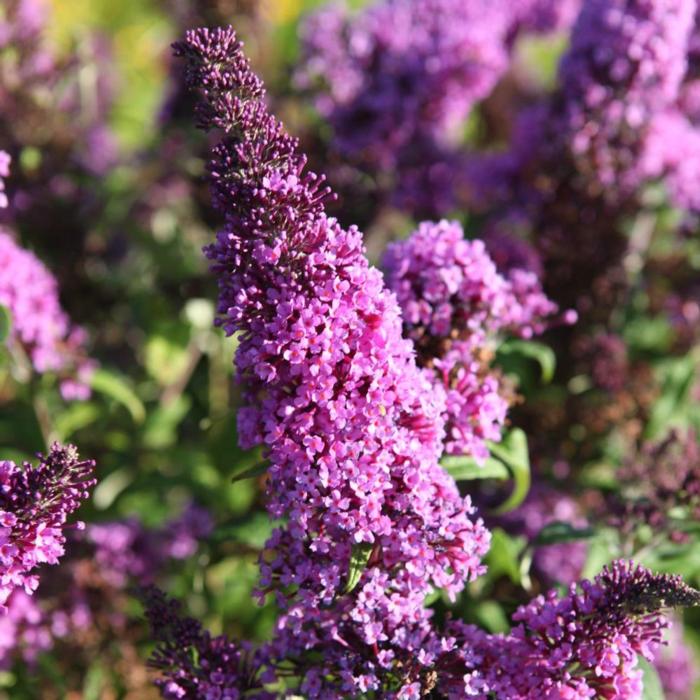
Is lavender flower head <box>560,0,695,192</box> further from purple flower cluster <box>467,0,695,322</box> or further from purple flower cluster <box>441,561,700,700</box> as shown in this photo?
purple flower cluster <box>441,561,700,700</box>

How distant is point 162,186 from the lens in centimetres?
446

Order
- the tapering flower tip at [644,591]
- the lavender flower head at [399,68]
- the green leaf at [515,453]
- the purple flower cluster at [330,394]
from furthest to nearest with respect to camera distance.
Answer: the lavender flower head at [399,68] → the green leaf at [515,453] → the purple flower cluster at [330,394] → the tapering flower tip at [644,591]

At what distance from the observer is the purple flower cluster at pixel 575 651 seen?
1914mm

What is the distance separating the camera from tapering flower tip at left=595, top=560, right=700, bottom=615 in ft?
5.80

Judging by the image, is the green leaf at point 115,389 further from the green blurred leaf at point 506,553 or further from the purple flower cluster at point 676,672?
the purple flower cluster at point 676,672

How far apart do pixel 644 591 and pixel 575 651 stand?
24cm

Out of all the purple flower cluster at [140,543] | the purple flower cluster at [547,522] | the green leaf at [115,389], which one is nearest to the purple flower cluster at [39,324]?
the green leaf at [115,389]

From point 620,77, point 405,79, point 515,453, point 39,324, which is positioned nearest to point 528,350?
point 515,453

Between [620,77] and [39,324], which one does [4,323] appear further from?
[620,77]

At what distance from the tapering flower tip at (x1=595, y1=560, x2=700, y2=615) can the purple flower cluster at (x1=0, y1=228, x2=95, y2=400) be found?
1850mm

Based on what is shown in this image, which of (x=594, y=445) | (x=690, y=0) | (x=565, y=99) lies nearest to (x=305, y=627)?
(x=594, y=445)

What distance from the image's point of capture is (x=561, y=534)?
2.57 m

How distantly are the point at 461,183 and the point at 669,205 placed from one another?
92 centimetres

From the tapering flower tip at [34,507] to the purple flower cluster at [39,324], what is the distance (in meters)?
0.99
